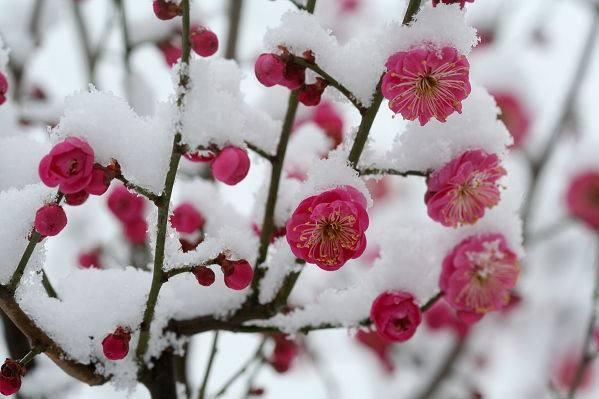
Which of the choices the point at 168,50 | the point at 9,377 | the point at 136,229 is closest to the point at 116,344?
the point at 9,377

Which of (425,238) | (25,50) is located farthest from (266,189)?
(25,50)

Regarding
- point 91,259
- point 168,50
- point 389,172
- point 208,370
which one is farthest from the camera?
point 91,259

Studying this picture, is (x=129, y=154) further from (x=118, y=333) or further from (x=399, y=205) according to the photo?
(x=399, y=205)

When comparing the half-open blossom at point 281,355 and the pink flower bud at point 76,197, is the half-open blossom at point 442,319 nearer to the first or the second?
the half-open blossom at point 281,355

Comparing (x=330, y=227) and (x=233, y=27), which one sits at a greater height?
(x=233, y=27)

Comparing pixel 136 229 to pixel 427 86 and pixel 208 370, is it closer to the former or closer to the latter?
pixel 208 370

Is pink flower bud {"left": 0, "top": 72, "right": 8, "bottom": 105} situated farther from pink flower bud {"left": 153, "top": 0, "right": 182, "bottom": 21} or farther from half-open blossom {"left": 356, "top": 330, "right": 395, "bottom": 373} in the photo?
half-open blossom {"left": 356, "top": 330, "right": 395, "bottom": 373}
